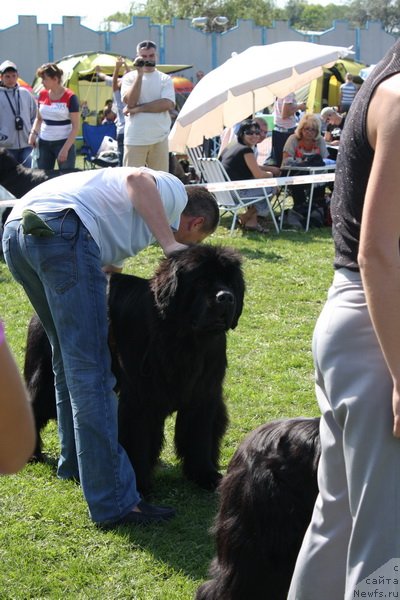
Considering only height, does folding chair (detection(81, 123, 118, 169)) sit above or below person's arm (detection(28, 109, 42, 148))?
below

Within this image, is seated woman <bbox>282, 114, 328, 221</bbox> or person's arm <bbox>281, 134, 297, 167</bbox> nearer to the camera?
seated woman <bbox>282, 114, 328, 221</bbox>

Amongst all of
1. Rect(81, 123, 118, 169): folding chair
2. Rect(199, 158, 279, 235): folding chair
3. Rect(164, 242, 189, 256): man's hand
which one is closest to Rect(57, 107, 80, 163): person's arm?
Rect(199, 158, 279, 235): folding chair

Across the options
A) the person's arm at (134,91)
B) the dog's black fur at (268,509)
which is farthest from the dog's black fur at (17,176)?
the dog's black fur at (268,509)

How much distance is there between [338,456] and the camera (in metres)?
2.05

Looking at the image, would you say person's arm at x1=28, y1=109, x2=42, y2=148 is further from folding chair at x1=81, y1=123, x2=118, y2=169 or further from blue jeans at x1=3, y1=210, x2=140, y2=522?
blue jeans at x1=3, y1=210, x2=140, y2=522

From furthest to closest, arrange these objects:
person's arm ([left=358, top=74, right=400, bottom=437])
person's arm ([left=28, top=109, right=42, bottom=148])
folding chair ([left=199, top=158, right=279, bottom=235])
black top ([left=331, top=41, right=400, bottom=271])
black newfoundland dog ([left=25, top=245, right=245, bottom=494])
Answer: person's arm ([left=28, top=109, right=42, bottom=148]) < folding chair ([left=199, top=158, right=279, bottom=235]) < black newfoundland dog ([left=25, top=245, right=245, bottom=494]) < black top ([left=331, top=41, right=400, bottom=271]) < person's arm ([left=358, top=74, right=400, bottom=437])

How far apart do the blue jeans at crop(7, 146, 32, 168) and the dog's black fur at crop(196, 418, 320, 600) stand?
31.1 feet

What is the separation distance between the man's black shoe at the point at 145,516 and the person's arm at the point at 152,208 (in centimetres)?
118

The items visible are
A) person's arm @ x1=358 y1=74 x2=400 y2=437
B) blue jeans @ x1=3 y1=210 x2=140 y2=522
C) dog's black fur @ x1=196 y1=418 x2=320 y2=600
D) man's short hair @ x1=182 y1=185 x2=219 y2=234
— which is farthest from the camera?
man's short hair @ x1=182 y1=185 x2=219 y2=234

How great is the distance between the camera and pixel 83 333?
3508mm

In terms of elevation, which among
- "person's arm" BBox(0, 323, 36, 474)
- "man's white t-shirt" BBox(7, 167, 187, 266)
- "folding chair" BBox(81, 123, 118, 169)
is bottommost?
"folding chair" BBox(81, 123, 118, 169)

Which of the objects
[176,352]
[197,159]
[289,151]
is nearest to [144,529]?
[176,352]

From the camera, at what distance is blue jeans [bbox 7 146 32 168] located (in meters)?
11.4

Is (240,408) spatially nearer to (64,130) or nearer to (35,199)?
(35,199)
